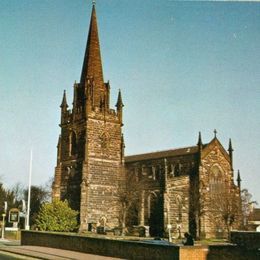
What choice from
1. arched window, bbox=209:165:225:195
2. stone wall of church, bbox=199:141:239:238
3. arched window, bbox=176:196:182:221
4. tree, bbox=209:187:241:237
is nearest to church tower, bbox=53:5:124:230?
arched window, bbox=176:196:182:221

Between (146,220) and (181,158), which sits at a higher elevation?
(181,158)

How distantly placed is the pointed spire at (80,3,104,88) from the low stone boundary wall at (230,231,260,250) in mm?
49745

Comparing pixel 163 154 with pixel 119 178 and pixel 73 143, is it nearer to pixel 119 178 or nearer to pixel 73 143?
pixel 119 178

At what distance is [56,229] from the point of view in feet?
170

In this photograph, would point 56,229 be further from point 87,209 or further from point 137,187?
point 137,187

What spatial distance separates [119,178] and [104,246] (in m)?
41.8

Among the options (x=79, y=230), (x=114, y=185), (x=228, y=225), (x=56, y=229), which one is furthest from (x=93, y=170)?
(x=228, y=225)

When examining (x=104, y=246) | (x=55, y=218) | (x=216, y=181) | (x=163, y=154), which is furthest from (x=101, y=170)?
(x=104, y=246)

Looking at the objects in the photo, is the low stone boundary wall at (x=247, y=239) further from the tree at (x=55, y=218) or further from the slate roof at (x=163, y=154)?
the slate roof at (x=163, y=154)

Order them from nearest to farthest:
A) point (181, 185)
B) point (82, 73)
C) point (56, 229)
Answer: point (56, 229), point (181, 185), point (82, 73)

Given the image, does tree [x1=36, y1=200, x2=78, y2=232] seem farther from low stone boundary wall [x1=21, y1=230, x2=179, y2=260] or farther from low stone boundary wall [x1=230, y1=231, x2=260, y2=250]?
low stone boundary wall [x1=230, y1=231, x2=260, y2=250]

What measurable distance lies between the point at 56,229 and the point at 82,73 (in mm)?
27367

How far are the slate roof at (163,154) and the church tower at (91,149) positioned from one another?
8.79 m

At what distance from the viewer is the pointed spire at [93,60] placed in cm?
6925
